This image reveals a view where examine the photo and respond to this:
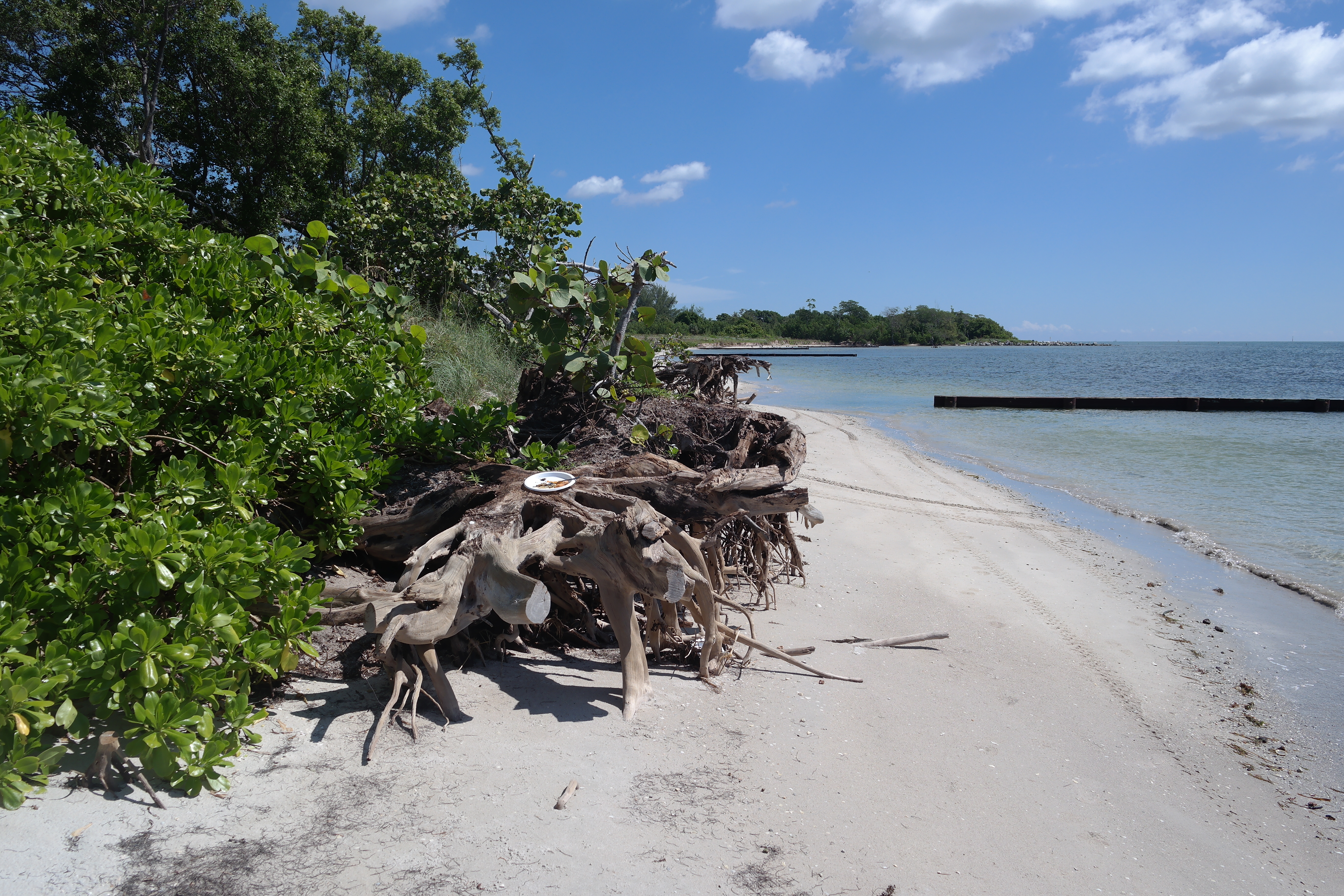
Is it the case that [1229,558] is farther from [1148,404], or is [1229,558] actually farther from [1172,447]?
[1148,404]

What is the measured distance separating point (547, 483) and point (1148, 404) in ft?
89.0

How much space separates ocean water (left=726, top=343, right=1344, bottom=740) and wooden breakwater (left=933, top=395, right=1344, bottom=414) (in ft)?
2.18

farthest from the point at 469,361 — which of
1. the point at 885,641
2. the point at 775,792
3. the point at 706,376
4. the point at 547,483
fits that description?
the point at 775,792

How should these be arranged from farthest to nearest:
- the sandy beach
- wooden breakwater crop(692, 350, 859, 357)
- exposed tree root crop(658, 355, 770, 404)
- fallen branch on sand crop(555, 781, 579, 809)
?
1. wooden breakwater crop(692, 350, 859, 357)
2. exposed tree root crop(658, 355, 770, 404)
3. fallen branch on sand crop(555, 781, 579, 809)
4. the sandy beach

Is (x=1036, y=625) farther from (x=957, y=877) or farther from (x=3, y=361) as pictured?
(x=3, y=361)

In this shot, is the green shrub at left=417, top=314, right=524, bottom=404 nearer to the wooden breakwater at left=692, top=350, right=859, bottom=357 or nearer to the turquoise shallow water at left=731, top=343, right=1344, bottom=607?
the turquoise shallow water at left=731, top=343, right=1344, bottom=607

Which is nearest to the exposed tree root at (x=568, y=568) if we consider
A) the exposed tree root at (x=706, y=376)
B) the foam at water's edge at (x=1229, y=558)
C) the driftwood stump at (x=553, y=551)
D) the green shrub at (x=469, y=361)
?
the driftwood stump at (x=553, y=551)

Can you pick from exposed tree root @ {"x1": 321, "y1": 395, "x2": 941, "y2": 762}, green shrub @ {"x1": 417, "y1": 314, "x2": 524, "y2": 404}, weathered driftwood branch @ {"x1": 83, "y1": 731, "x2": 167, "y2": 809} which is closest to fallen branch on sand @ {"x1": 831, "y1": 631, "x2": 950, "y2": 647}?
exposed tree root @ {"x1": 321, "y1": 395, "x2": 941, "y2": 762}

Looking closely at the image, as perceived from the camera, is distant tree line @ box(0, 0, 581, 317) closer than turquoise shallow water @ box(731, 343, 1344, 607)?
No

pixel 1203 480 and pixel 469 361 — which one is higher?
pixel 469 361

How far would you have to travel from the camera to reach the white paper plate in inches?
152

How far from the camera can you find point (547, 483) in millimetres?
3918

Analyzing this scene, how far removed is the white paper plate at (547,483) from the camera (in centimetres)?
387

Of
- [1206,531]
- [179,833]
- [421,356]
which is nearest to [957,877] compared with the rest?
[179,833]
